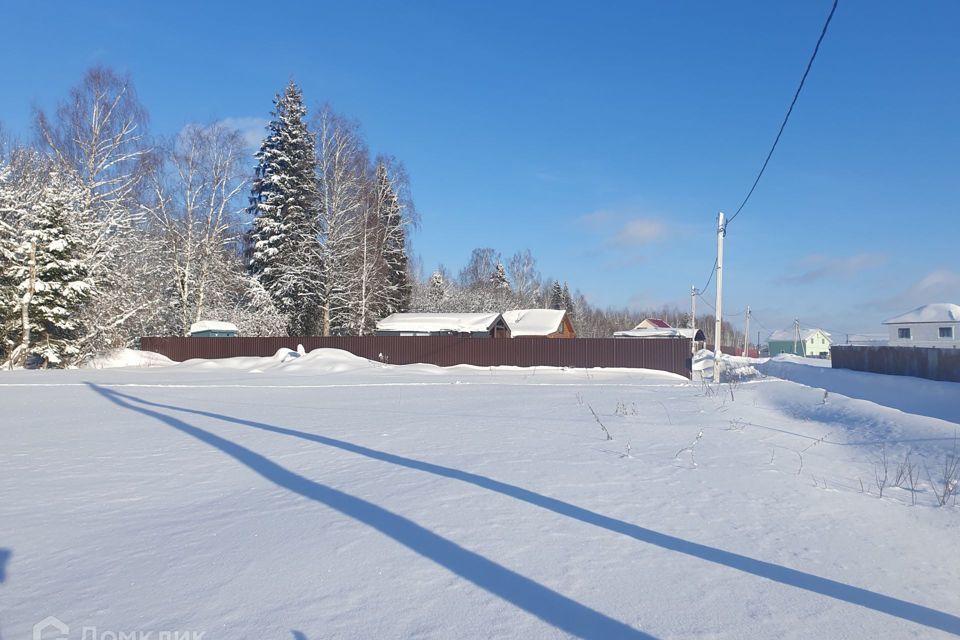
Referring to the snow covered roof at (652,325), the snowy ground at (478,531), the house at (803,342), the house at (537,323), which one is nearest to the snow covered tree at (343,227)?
the house at (537,323)

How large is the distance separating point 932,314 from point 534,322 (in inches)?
1343

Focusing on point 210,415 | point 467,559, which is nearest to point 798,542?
point 467,559

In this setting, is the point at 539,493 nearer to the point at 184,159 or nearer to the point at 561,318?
the point at 184,159

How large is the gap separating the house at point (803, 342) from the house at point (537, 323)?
54.1 m

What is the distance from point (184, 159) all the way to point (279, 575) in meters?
29.5

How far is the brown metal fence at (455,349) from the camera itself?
25984mm

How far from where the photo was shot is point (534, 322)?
142 ft

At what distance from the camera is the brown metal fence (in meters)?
26.0

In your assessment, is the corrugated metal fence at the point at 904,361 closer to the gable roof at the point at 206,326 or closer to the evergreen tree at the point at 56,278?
the gable roof at the point at 206,326

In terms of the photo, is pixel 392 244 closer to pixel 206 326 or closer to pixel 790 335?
pixel 206 326

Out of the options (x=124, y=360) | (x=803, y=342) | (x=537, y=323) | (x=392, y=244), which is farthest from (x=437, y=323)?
(x=803, y=342)

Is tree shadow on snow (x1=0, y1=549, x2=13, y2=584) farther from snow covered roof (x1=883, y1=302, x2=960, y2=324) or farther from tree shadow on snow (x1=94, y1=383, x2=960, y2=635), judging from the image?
snow covered roof (x1=883, y1=302, x2=960, y2=324)

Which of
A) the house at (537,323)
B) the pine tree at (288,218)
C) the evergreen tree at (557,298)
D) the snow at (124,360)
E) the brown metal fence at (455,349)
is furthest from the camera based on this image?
the evergreen tree at (557,298)

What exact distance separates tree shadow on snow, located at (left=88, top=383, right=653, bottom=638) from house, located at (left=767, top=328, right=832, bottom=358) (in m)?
89.5
